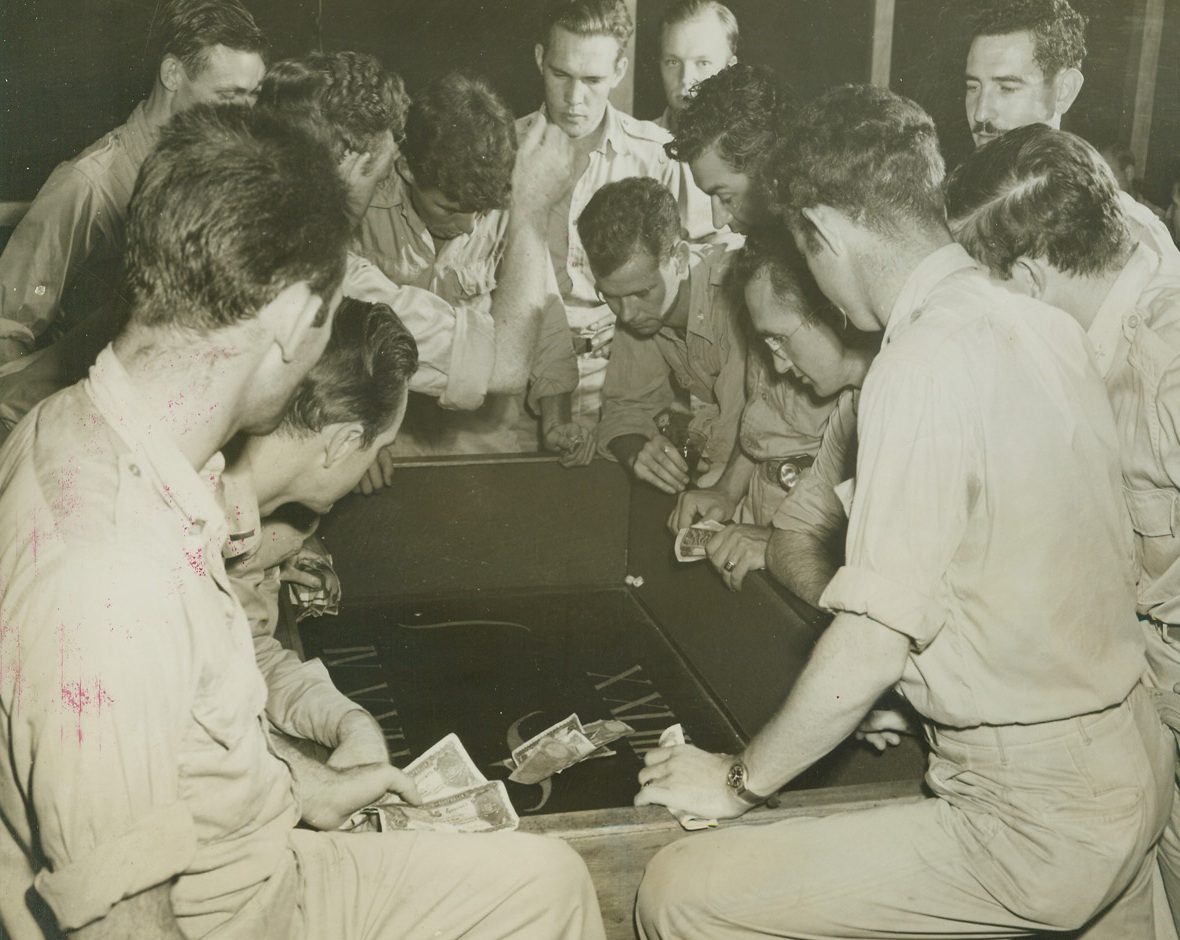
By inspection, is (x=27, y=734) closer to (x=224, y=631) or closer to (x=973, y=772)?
(x=224, y=631)

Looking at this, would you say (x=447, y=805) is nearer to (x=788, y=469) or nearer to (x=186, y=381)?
(x=186, y=381)

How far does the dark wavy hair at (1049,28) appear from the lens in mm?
2928

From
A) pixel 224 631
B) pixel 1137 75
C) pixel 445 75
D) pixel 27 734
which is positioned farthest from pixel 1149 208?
pixel 27 734

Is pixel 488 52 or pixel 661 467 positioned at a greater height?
pixel 488 52

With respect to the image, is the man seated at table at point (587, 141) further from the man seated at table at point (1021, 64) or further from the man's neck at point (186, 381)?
the man's neck at point (186, 381)

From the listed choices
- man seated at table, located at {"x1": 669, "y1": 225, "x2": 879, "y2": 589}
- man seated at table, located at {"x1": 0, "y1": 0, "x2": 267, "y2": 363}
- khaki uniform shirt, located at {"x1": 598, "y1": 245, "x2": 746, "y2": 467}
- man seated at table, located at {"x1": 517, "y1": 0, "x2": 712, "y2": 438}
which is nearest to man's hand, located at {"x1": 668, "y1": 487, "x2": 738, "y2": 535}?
man seated at table, located at {"x1": 669, "y1": 225, "x2": 879, "y2": 589}

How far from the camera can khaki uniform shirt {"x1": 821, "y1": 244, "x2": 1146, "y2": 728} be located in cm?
170

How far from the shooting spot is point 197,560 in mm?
1434

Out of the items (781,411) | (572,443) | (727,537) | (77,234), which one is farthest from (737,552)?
(77,234)

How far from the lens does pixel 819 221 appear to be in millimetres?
1995

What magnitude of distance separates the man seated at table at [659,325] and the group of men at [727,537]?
60 centimetres

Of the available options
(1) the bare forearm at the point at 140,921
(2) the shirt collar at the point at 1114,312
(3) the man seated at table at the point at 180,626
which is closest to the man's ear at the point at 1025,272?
(2) the shirt collar at the point at 1114,312

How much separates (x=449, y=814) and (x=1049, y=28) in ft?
8.67

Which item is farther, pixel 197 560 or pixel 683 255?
pixel 683 255
